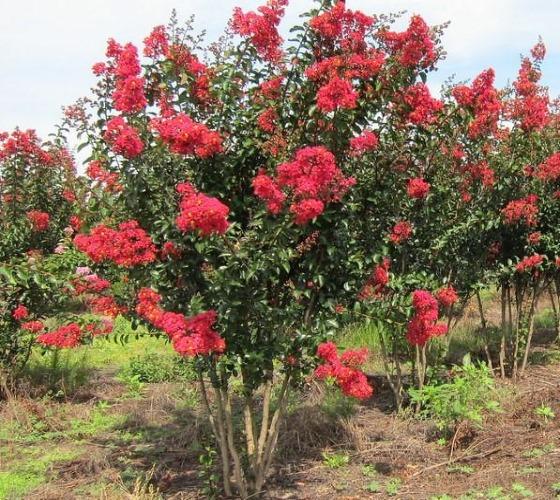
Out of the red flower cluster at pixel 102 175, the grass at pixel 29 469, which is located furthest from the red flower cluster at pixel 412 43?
the grass at pixel 29 469

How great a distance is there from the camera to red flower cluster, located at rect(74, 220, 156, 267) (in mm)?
2912

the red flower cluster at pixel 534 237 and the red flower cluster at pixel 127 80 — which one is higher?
the red flower cluster at pixel 127 80

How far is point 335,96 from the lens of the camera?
306 centimetres

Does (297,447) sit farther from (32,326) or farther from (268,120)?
(32,326)

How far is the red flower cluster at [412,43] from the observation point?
3.60 metres

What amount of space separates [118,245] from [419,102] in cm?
197

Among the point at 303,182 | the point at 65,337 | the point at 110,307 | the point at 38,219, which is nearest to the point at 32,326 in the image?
the point at 38,219

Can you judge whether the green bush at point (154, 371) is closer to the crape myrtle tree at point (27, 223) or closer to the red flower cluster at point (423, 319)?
the crape myrtle tree at point (27, 223)

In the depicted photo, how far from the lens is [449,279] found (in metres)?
5.48

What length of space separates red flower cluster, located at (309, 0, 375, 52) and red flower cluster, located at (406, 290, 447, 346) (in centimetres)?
147

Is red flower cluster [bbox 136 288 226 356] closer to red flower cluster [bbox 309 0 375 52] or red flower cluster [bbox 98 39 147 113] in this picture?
red flower cluster [bbox 98 39 147 113]

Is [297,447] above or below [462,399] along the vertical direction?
below

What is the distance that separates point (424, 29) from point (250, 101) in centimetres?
111

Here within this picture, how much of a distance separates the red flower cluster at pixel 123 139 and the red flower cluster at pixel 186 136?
0.12 metres
